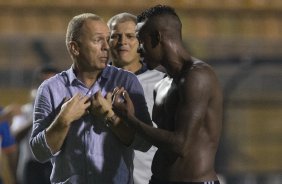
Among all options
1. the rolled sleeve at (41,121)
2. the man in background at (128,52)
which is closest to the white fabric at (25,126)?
the man in background at (128,52)

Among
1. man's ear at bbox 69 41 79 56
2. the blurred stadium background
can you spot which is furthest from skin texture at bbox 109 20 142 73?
the blurred stadium background

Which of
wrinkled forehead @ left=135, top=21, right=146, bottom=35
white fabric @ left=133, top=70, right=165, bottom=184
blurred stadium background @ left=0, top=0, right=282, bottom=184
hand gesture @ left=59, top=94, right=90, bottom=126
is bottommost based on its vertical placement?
blurred stadium background @ left=0, top=0, right=282, bottom=184

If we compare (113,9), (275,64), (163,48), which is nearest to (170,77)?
(163,48)

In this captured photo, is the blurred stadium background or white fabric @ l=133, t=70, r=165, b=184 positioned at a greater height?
white fabric @ l=133, t=70, r=165, b=184

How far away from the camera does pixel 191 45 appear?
10023 mm

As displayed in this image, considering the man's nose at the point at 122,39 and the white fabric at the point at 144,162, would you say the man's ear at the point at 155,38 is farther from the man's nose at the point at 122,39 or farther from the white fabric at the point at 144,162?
the man's nose at the point at 122,39

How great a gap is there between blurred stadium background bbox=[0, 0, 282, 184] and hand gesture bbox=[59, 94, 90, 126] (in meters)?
5.37

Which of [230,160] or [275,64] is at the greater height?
[275,64]

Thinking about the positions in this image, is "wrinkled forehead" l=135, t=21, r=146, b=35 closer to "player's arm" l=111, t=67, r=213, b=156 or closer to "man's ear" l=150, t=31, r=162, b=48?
"man's ear" l=150, t=31, r=162, b=48

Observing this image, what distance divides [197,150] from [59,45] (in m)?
6.70

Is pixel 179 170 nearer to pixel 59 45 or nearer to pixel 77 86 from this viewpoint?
pixel 77 86

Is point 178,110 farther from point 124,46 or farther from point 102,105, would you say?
point 124,46

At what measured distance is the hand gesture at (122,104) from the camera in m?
3.54

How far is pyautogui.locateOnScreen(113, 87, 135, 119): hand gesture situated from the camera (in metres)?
3.54
